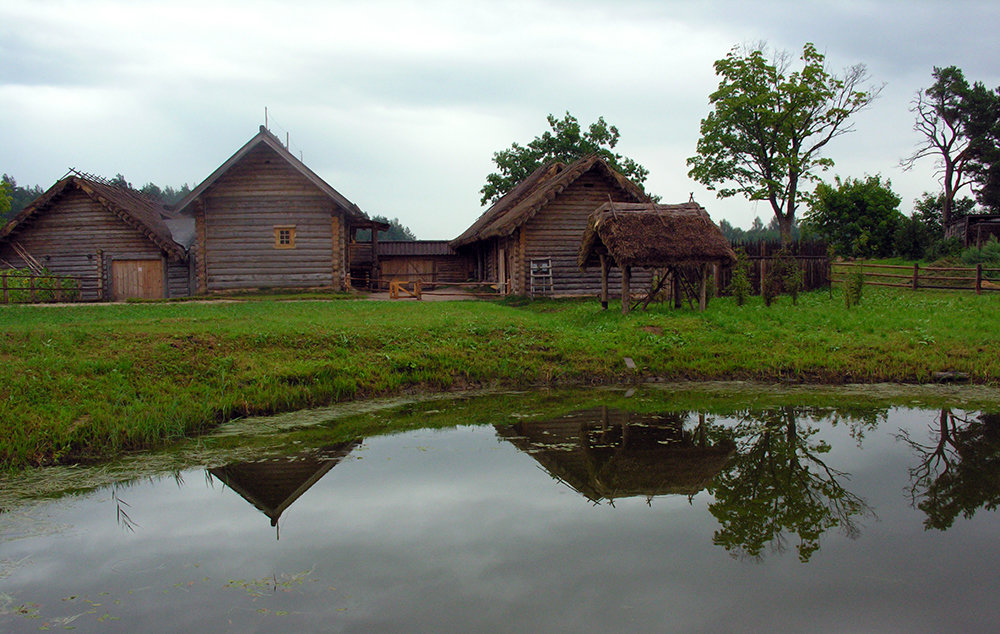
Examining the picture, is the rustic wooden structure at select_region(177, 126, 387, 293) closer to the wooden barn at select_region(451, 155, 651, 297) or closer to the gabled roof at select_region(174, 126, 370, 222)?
the gabled roof at select_region(174, 126, 370, 222)

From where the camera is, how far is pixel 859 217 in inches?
1829

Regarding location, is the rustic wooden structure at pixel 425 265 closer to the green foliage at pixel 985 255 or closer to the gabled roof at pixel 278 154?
the gabled roof at pixel 278 154

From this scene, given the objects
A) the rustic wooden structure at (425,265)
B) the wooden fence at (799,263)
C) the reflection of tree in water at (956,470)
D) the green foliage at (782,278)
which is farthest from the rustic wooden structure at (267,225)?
the reflection of tree in water at (956,470)

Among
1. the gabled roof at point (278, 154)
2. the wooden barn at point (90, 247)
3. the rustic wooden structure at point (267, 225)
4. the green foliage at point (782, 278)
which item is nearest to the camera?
the green foliage at point (782, 278)

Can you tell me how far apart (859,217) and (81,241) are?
44394 mm

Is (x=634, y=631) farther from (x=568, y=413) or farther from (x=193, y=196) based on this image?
(x=193, y=196)

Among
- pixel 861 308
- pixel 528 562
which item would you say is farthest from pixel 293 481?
pixel 861 308

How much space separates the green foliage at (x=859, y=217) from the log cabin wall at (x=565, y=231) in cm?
2439

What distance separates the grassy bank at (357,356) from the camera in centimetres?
877

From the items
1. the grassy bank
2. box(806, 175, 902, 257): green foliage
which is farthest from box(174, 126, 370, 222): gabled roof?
box(806, 175, 902, 257): green foliage

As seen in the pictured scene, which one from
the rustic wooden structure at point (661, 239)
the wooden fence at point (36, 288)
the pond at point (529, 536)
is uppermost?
the rustic wooden structure at point (661, 239)

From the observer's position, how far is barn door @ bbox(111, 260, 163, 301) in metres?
27.4

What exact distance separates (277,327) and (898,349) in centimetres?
1151

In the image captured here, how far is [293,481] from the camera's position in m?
6.82
